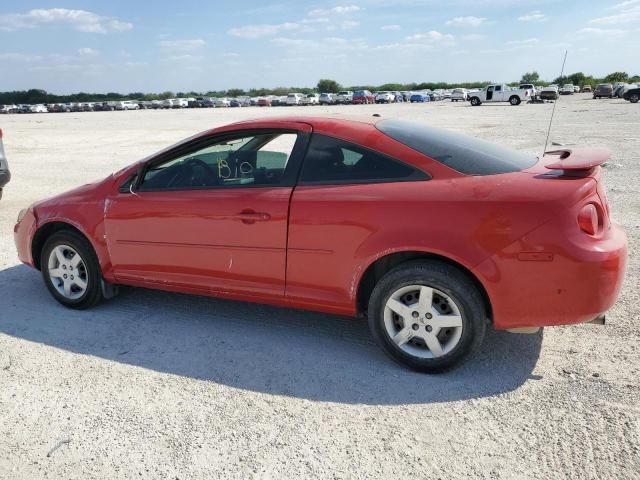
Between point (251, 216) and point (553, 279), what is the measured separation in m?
1.92

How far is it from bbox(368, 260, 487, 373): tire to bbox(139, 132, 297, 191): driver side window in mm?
1284

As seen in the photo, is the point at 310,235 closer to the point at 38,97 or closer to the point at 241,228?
the point at 241,228

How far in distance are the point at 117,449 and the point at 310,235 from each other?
165 cm

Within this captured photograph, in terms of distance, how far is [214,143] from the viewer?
13.1ft

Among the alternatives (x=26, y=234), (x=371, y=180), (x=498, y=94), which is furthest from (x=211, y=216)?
(x=498, y=94)

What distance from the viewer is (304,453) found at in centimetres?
270

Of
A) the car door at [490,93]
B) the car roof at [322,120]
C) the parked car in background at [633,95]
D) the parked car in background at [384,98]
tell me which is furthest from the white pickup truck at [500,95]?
the car roof at [322,120]

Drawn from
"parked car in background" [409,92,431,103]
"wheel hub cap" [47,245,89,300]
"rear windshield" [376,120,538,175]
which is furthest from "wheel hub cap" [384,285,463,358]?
"parked car in background" [409,92,431,103]

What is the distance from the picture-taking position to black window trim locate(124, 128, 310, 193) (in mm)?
3658

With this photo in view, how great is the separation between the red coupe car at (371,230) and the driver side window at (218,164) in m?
0.01

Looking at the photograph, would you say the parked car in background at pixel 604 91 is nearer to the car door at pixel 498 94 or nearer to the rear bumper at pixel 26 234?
the car door at pixel 498 94

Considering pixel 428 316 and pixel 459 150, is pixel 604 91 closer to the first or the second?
pixel 459 150

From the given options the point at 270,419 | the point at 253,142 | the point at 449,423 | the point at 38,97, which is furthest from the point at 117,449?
the point at 38,97

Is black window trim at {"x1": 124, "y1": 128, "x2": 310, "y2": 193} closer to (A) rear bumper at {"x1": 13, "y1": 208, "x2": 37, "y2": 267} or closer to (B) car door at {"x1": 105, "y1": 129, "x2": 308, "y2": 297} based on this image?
(B) car door at {"x1": 105, "y1": 129, "x2": 308, "y2": 297}
